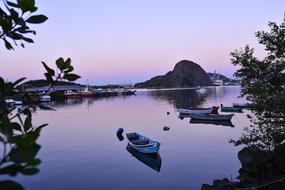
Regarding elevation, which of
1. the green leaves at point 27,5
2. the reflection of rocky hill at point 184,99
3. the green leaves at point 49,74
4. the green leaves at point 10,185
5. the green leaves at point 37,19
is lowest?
the reflection of rocky hill at point 184,99

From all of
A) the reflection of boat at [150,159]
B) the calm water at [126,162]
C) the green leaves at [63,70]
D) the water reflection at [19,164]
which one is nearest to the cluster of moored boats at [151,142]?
the reflection of boat at [150,159]

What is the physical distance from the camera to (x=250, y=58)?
13.7m

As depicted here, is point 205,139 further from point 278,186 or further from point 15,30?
point 15,30

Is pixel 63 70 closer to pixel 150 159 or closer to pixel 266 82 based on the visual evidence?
pixel 266 82

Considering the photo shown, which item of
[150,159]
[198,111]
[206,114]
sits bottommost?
[150,159]

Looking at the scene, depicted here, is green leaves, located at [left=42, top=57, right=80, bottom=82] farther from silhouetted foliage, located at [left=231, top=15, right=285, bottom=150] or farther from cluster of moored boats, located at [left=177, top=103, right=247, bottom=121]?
cluster of moored boats, located at [left=177, top=103, right=247, bottom=121]

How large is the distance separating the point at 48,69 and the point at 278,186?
1417 cm

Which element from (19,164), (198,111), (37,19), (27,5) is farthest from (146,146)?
(198,111)

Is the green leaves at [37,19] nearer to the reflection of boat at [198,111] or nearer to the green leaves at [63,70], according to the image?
the green leaves at [63,70]

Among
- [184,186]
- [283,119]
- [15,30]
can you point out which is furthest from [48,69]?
[184,186]

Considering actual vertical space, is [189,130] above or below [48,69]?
below

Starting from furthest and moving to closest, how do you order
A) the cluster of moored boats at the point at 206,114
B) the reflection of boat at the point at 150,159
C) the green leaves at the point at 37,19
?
the cluster of moored boats at the point at 206,114 < the reflection of boat at the point at 150,159 < the green leaves at the point at 37,19

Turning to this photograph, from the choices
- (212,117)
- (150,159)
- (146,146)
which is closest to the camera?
(150,159)

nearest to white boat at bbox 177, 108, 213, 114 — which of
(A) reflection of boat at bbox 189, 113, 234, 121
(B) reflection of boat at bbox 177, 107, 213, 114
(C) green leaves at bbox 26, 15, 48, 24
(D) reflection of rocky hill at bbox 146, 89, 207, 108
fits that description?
(B) reflection of boat at bbox 177, 107, 213, 114
